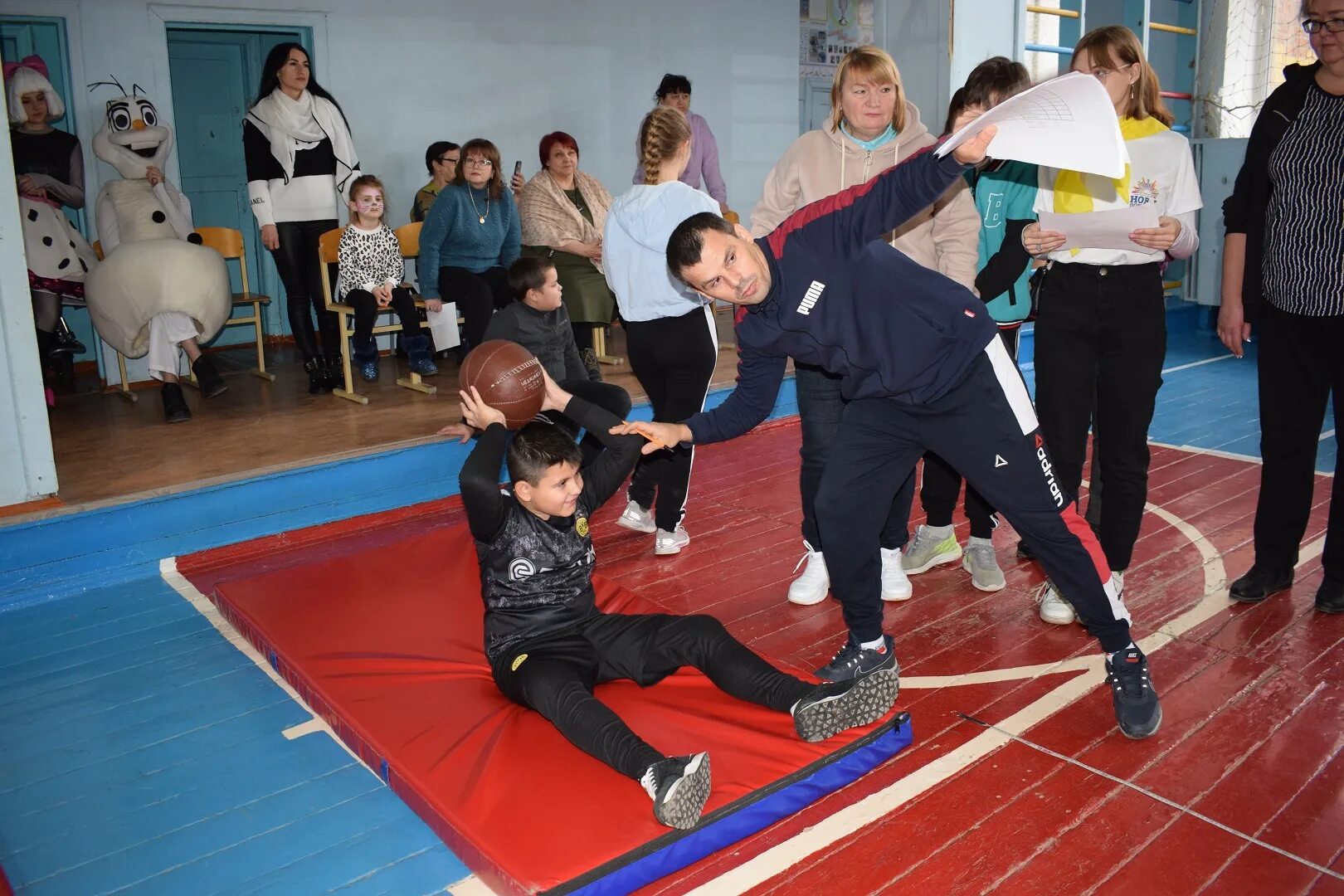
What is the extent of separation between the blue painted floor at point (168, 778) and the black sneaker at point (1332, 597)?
301 cm

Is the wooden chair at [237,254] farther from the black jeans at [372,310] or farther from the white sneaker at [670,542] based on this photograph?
the white sneaker at [670,542]

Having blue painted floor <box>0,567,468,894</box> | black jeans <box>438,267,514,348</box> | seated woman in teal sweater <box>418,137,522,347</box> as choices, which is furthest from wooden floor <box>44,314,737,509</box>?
blue painted floor <box>0,567,468,894</box>

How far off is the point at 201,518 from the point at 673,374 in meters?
2.21

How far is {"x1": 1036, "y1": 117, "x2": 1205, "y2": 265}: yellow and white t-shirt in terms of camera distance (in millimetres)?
3389

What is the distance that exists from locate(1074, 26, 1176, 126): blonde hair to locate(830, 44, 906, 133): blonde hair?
22.2 inches

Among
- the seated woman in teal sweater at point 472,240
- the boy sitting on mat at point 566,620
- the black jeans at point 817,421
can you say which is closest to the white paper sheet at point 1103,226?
the black jeans at point 817,421

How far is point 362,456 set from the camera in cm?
521

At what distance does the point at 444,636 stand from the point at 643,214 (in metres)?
1.72

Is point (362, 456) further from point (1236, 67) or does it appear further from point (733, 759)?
point (1236, 67)

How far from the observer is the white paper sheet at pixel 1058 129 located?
246cm

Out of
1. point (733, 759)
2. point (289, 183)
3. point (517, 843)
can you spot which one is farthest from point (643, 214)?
point (289, 183)

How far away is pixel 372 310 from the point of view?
6.57 m

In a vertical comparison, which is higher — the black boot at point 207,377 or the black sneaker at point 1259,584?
the black boot at point 207,377

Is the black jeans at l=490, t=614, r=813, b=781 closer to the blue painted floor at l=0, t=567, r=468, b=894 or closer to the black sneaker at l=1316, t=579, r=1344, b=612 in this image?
the blue painted floor at l=0, t=567, r=468, b=894
